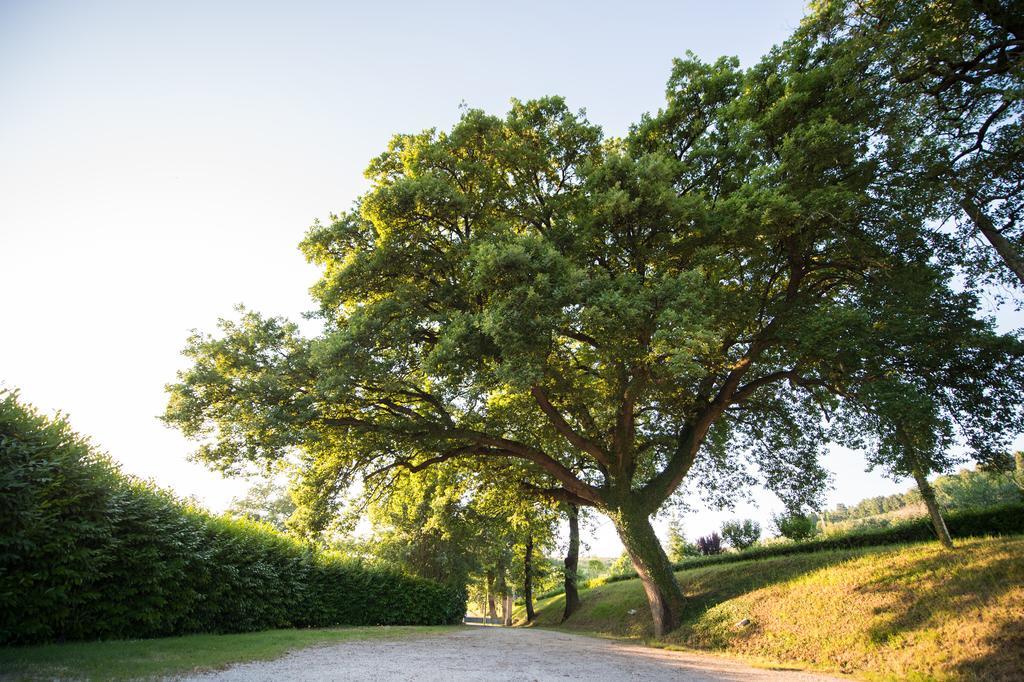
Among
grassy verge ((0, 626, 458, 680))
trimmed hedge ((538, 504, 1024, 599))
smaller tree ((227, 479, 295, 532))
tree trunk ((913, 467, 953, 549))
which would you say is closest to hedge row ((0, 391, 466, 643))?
grassy verge ((0, 626, 458, 680))

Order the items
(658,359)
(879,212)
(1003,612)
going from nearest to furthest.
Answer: (1003,612)
(879,212)
(658,359)

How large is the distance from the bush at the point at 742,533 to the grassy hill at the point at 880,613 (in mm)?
7949

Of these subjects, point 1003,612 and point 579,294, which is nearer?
point 1003,612

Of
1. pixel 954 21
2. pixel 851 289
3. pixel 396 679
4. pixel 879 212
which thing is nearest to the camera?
pixel 396 679

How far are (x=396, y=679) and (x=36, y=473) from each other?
18.9ft

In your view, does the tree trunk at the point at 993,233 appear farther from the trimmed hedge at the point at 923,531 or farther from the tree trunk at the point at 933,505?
the trimmed hedge at the point at 923,531

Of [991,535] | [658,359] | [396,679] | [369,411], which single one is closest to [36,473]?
[396,679]

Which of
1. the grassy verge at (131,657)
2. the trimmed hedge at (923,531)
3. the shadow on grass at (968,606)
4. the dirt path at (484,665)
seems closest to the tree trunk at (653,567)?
the dirt path at (484,665)

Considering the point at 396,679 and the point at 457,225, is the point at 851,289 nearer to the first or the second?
the point at 457,225

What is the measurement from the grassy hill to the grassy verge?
1006 centimetres

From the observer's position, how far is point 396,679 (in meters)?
6.62

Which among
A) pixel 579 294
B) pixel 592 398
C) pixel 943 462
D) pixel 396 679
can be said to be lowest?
pixel 396 679

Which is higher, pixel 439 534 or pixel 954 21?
pixel 954 21

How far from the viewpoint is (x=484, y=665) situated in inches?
324
